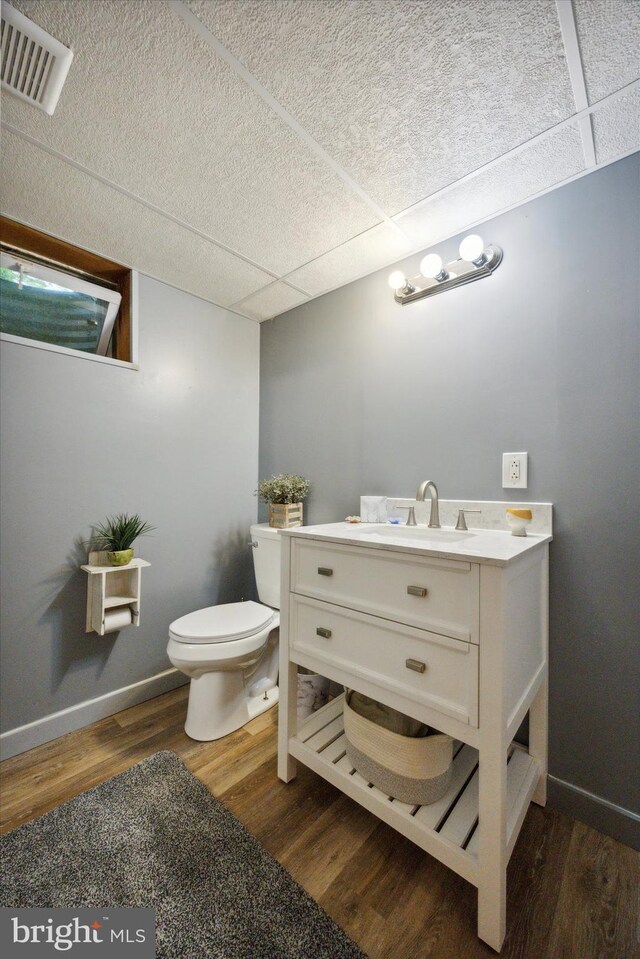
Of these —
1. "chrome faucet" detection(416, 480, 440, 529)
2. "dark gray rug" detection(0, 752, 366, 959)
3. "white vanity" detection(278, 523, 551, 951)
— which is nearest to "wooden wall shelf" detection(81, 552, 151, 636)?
"dark gray rug" detection(0, 752, 366, 959)

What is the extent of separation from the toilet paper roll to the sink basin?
1105 millimetres

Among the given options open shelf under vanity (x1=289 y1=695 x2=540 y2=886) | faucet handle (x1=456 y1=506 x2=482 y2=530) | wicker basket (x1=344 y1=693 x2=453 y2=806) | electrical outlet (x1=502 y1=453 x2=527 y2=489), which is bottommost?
open shelf under vanity (x1=289 y1=695 x2=540 y2=886)

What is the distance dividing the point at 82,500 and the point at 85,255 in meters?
1.12

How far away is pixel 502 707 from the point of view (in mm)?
824

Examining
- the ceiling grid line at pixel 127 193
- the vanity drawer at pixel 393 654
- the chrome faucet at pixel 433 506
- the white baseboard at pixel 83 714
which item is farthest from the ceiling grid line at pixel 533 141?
the white baseboard at pixel 83 714

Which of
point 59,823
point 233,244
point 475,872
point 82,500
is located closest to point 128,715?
point 59,823

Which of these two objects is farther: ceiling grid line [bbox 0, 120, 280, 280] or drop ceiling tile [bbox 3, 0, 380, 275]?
ceiling grid line [bbox 0, 120, 280, 280]

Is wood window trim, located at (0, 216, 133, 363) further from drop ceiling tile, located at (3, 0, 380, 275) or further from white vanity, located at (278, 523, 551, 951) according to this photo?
white vanity, located at (278, 523, 551, 951)

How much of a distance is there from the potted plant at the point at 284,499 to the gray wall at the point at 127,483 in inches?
15.0

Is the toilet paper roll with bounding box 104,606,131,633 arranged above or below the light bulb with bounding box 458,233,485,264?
below

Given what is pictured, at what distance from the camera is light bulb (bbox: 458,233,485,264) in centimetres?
133

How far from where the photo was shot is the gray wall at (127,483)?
1466 millimetres

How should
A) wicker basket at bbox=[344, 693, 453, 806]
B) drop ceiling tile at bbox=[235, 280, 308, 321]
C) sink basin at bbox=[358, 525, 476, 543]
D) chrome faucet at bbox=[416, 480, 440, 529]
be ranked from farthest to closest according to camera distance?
drop ceiling tile at bbox=[235, 280, 308, 321], chrome faucet at bbox=[416, 480, 440, 529], sink basin at bbox=[358, 525, 476, 543], wicker basket at bbox=[344, 693, 453, 806]

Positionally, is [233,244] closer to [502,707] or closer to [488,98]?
[488,98]
